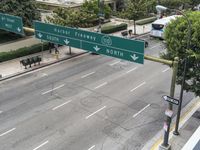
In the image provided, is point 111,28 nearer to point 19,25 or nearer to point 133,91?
point 133,91

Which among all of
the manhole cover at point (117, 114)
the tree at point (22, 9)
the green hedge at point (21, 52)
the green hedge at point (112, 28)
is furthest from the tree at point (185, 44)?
the green hedge at point (112, 28)

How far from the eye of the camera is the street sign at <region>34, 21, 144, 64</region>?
1864cm

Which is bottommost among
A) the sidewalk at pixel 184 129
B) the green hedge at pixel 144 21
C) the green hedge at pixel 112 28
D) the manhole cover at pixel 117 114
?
the green hedge at pixel 144 21

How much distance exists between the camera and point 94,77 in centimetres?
3206

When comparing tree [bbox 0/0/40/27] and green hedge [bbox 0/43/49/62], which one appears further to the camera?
tree [bbox 0/0/40/27]

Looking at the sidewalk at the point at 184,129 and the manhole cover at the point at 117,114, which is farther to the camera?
the manhole cover at the point at 117,114

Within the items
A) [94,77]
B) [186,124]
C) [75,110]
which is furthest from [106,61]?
[186,124]

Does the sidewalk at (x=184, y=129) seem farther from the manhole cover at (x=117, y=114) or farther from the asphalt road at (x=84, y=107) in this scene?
the manhole cover at (x=117, y=114)

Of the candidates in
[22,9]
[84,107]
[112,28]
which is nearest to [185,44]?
[84,107]

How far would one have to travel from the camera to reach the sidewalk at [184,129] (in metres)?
20.9

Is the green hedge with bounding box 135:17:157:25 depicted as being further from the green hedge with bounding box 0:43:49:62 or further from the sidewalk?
the sidewalk

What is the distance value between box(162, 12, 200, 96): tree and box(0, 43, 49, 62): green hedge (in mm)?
20613

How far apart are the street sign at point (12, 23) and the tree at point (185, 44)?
11.4 metres

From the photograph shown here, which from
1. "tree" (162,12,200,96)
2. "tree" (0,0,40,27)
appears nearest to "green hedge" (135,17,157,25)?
"tree" (0,0,40,27)
